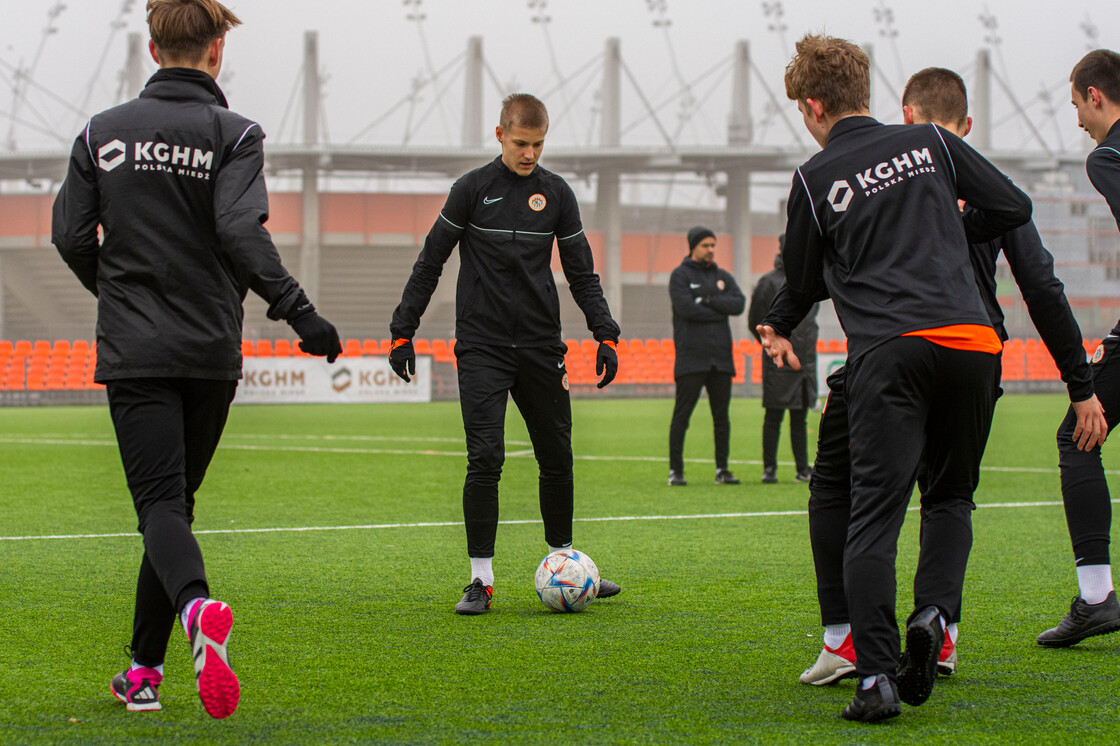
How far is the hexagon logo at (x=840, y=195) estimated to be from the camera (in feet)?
11.1

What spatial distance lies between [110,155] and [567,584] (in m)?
2.45

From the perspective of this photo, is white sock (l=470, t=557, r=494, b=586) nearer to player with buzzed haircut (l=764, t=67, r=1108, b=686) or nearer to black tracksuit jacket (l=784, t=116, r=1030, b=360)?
player with buzzed haircut (l=764, t=67, r=1108, b=686)

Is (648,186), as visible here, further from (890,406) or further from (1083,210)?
(890,406)

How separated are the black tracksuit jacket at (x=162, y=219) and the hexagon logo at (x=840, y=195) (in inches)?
57.5

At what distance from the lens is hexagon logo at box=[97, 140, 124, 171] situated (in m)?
3.35

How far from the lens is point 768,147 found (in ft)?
158

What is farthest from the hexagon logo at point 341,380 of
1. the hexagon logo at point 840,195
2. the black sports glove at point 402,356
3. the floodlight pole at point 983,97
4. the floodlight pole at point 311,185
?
the floodlight pole at point 983,97

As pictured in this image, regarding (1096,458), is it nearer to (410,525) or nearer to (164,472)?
(164,472)

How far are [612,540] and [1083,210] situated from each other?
134ft

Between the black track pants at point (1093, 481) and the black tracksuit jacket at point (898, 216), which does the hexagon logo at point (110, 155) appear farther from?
the black track pants at point (1093, 481)

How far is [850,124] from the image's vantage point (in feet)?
11.4

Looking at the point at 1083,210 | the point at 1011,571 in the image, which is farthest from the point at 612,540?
the point at 1083,210

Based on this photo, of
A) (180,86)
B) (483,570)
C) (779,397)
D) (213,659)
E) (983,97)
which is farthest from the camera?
(983,97)

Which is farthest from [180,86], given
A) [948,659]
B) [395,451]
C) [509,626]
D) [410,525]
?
[395,451]
